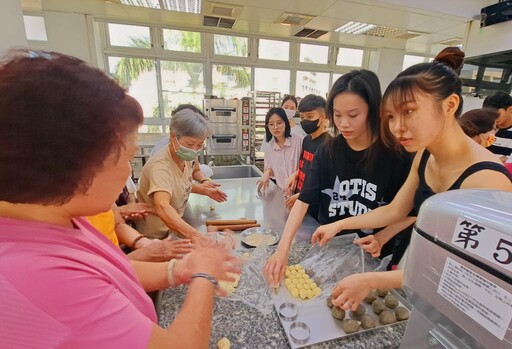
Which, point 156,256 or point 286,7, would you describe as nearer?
point 156,256

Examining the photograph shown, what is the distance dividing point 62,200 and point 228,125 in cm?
465

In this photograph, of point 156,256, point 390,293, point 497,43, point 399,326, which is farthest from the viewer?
point 497,43

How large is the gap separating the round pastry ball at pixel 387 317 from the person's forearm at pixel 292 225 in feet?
1.31

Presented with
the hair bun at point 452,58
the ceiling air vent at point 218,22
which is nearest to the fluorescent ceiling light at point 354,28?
the ceiling air vent at point 218,22

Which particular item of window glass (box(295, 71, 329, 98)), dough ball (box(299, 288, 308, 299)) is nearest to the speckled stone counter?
dough ball (box(299, 288, 308, 299))

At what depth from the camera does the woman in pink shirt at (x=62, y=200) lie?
368 mm

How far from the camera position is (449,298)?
0.39m

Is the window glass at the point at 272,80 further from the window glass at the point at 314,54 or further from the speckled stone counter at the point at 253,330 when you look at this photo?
the speckled stone counter at the point at 253,330

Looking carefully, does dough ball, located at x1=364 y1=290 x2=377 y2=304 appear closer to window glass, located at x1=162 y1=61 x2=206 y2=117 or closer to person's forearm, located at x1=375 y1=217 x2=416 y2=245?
person's forearm, located at x1=375 y1=217 x2=416 y2=245

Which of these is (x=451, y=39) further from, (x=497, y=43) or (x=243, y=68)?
(x=243, y=68)

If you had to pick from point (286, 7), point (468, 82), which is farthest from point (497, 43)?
point (286, 7)

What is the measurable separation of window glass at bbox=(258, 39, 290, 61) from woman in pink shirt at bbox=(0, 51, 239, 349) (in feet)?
19.9

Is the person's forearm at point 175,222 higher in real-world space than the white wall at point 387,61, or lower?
lower

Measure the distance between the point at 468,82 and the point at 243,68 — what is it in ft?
13.9
